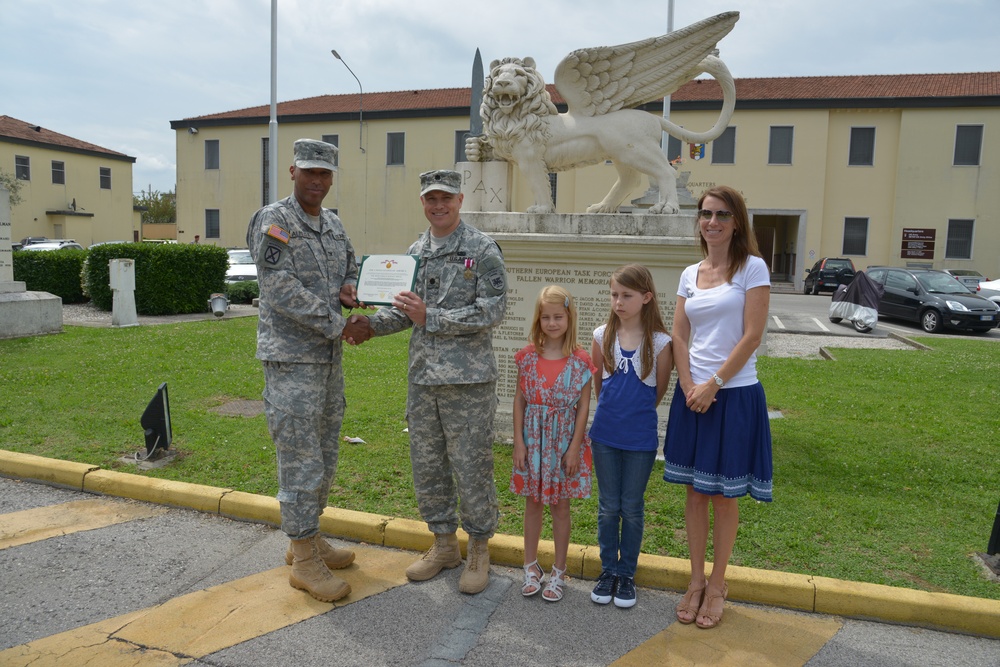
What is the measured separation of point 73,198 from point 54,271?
29.0m

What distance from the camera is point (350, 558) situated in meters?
3.67

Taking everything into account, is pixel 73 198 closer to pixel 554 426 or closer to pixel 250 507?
pixel 250 507

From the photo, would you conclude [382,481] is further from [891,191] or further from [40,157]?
[40,157]

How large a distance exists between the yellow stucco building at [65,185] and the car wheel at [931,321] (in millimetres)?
41701

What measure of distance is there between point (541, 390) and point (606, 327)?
17.3 inches

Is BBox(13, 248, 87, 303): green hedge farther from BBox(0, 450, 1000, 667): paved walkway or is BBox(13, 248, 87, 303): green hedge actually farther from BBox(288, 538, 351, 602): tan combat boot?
BBox(288, 538, 351, 602): tan combat boot

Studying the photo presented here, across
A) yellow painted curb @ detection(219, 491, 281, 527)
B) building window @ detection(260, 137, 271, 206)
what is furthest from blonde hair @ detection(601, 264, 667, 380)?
building window @ detection(260, 137, 271, 206)

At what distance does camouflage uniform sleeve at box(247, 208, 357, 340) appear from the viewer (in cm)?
314

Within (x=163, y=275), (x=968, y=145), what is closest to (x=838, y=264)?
(x=968, y=145)

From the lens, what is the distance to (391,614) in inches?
126

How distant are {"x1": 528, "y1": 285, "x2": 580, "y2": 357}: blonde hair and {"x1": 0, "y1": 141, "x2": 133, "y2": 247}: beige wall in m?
42.7

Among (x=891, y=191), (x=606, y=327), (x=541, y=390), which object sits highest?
(x=891, y=191)

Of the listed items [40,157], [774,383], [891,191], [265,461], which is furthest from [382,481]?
[40,157]

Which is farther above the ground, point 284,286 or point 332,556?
point 284,286
